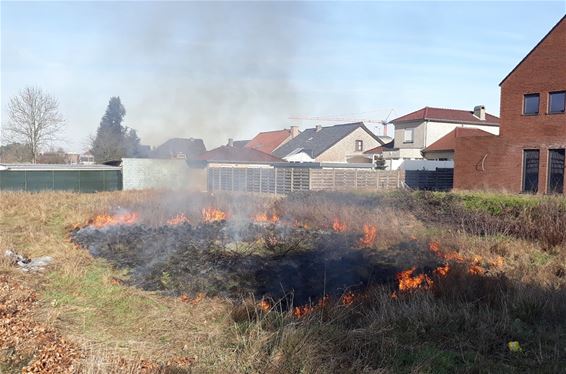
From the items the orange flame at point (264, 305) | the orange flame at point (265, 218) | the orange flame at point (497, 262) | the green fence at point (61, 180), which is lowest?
the orange flame at point (264, 305)

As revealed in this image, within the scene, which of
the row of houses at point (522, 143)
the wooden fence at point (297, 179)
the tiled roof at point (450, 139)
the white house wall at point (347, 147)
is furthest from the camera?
the white house wall at point (347, 147)

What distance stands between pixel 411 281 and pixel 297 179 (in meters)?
17.2

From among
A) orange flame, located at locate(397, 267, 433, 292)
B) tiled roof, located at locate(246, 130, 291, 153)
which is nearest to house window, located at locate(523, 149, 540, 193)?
orange flame, located at locate(397, 267, 433, 292)

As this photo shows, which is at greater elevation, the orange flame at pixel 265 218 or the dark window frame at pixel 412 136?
the dark window frame at pixel 412 136

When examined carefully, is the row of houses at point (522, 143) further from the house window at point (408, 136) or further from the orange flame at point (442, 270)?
the house window at point (408, 136)

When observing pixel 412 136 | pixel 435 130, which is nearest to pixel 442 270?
pixel 435 130

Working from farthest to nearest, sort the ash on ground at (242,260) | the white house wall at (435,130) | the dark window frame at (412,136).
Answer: the dark window frame at (412,136) → the white house wall at (435,130) → the ash on ground at (242,260)

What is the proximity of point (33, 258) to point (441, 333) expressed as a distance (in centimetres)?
897

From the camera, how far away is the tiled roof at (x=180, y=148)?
17.7 metres

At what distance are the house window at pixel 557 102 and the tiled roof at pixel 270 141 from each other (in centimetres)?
3378

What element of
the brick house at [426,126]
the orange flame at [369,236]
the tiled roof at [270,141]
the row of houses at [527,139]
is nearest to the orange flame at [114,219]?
the row of houses at [527,139]

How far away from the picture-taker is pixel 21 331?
5.20 metres

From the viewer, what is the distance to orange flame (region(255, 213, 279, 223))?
50.2 ft

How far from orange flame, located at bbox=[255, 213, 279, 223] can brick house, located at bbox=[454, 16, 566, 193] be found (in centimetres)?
1246
